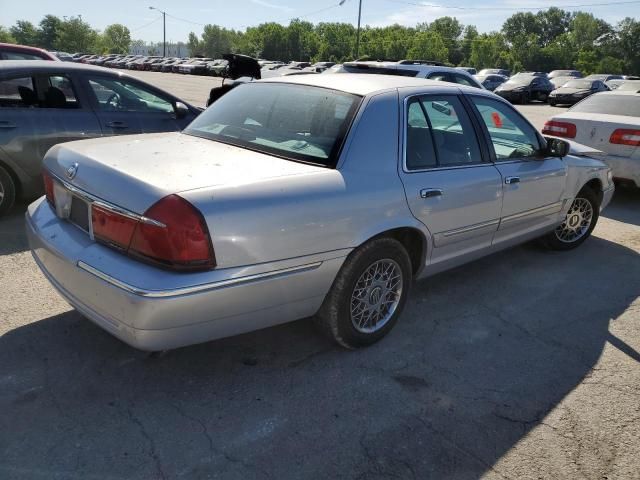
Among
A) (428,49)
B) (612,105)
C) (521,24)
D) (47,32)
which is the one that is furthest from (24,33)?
(612,105)

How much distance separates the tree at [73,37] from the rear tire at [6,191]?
375ft

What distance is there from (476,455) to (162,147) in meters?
2.33

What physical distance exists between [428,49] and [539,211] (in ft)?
295

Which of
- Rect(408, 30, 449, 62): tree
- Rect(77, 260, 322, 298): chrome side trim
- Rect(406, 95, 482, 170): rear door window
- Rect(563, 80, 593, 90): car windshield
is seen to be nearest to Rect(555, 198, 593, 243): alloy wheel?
Rect(406, 95, 482, 170): rear door window

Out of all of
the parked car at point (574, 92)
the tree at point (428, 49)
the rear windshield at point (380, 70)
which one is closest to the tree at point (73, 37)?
the tree at point (428, 49)

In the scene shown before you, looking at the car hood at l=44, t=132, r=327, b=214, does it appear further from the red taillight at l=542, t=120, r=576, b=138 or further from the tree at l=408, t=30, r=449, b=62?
the tree at l=408, t=30, r=449, b=62

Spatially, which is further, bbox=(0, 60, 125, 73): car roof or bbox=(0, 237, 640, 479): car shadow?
bbox=(0, 60, 125, 73): car roof

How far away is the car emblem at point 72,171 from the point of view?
2.89 m

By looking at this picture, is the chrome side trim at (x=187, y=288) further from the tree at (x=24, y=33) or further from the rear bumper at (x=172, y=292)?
the tree at (x=24, y=33)

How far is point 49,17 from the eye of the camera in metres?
112

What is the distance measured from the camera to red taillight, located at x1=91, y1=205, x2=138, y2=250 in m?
2.53

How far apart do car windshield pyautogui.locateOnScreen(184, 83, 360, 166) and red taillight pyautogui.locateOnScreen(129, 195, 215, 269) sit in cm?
84

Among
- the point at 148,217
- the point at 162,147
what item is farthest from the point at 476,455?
the point at 162,147

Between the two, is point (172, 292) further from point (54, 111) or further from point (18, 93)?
point (18, 93)
